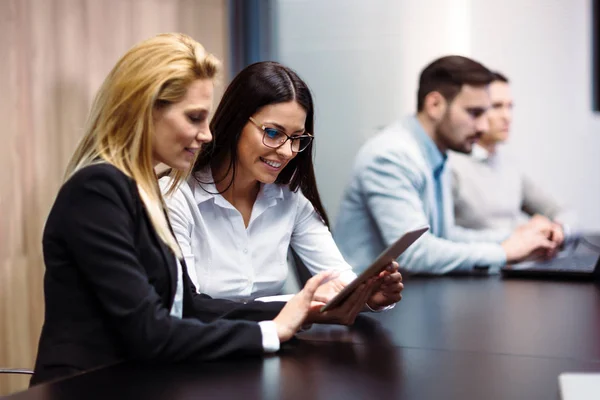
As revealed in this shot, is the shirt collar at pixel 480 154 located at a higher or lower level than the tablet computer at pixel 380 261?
lower

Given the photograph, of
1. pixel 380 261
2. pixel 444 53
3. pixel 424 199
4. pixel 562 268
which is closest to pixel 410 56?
pixel 444 53

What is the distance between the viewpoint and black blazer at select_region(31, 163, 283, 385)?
1444 mm

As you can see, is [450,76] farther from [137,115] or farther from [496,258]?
[137,115]

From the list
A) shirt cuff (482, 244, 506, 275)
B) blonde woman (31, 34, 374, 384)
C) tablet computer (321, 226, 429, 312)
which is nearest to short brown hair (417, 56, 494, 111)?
shirt cuff (482, 244, 506, 275)

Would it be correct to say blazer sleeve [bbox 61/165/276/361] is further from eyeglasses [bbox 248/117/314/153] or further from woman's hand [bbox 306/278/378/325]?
eyeglasses [bbox 248/117/314/153]

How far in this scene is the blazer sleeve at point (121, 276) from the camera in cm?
144

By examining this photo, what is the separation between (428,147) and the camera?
11.7 feet

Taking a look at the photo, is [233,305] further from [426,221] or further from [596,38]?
[596,38]

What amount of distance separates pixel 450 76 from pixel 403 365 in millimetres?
2752

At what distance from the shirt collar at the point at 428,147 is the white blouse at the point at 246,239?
1281mm

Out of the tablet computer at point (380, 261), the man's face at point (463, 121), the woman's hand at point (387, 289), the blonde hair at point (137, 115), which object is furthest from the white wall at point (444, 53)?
the blonde hair at point (137, 115)

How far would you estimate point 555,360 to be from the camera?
155 centimetres

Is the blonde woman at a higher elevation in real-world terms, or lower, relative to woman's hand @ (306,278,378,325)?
higher

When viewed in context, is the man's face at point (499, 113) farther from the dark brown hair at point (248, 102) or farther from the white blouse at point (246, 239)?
the dark brown hair at point (248, 102)
